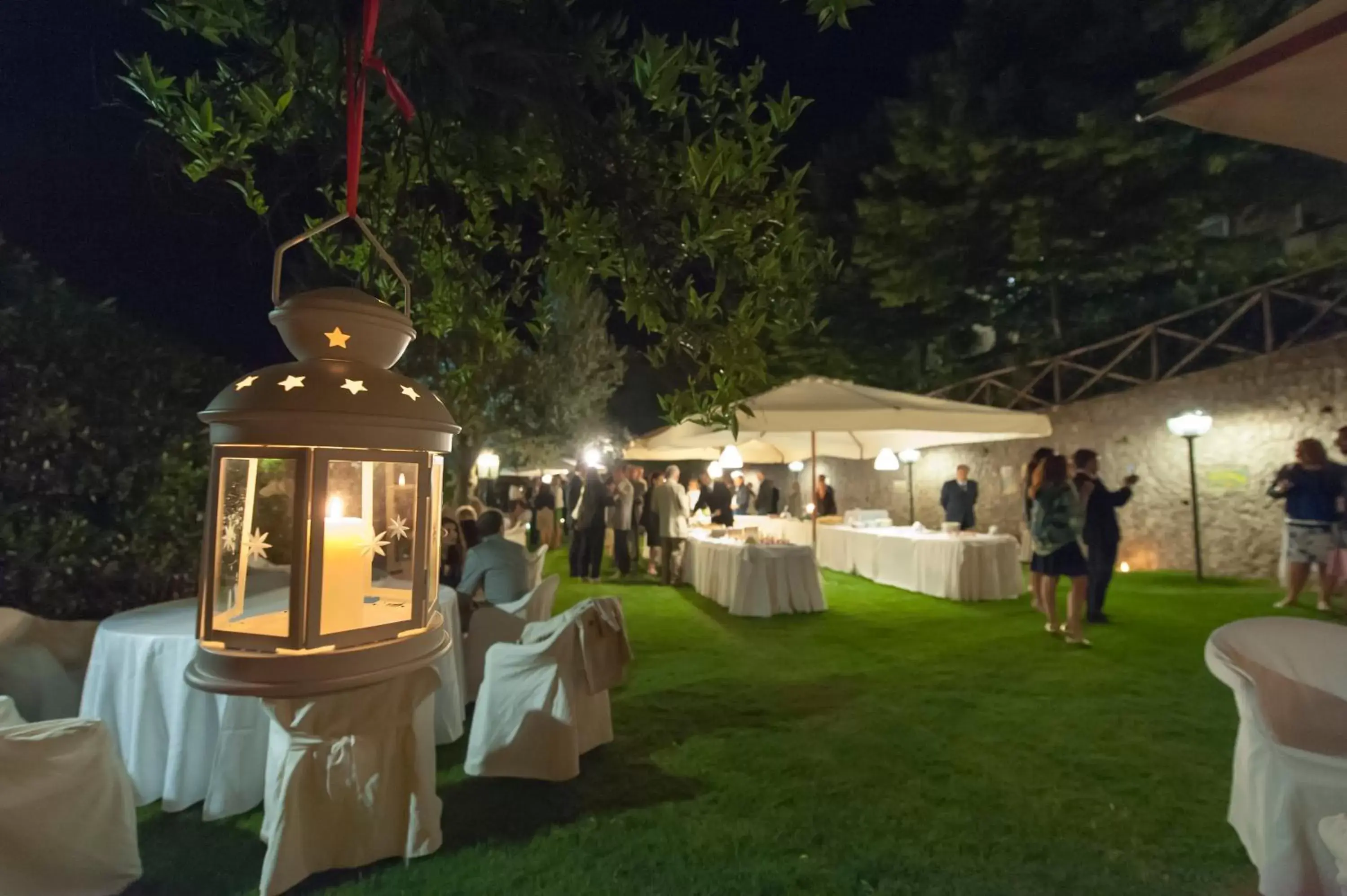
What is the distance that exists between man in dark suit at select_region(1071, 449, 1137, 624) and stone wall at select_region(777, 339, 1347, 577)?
3220 millimetres

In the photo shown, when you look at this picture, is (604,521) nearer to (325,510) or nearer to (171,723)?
(171,723)

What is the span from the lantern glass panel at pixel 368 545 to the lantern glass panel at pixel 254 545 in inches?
2.2

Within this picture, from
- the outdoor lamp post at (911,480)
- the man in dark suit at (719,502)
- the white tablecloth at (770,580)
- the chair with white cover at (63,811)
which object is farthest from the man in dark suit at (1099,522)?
the chair with white cover at (63,811)

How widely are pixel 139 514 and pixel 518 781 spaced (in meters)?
2.39

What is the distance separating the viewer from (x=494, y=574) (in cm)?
466

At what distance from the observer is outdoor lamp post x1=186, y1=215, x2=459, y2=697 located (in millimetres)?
1026

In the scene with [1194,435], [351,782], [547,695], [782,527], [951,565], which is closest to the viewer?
[351,782]

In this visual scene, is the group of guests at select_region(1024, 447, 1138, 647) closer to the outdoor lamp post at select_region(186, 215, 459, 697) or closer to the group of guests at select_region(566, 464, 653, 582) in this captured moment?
the group of guests at select_region(566, 464, 653, 582)

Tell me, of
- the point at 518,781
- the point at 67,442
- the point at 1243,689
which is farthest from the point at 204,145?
the point at 1243,689

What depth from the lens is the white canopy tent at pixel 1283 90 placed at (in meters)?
1.72

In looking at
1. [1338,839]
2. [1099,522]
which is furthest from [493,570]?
[1099,522]

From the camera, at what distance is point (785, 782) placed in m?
3.37

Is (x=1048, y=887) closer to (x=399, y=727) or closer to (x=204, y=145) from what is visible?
(x=399, y=727)

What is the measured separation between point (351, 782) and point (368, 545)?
1.96 metres
